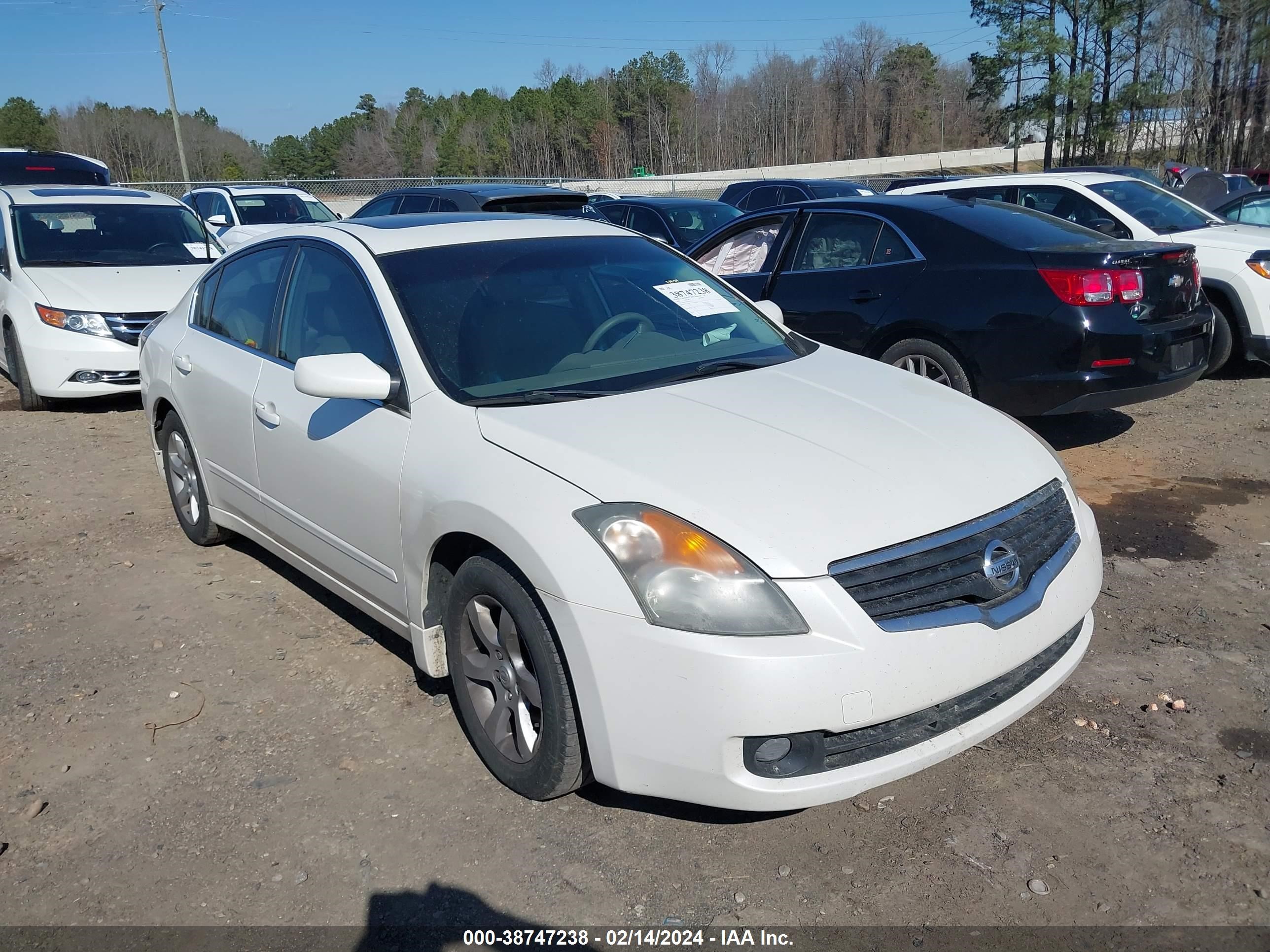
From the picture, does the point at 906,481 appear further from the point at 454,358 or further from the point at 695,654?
the point at 454,358

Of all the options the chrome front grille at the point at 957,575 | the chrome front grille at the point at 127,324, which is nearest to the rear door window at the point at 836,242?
the chrome front grille at the point at 957,575

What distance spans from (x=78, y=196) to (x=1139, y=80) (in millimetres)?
42348

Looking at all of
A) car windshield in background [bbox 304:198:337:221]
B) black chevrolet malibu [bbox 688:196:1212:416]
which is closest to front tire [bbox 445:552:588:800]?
black chevrolet malibu [bbox 688:196:1212:416]

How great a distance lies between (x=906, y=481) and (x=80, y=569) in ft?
13.6

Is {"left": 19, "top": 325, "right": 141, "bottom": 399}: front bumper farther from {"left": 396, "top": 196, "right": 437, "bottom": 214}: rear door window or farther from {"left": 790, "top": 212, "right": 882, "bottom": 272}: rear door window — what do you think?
{"left": 790, "top": 212, "right": 882, "bottom": 272}: rear door window

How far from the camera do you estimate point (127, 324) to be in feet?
26.0

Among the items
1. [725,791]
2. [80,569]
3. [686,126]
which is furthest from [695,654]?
[686,126]

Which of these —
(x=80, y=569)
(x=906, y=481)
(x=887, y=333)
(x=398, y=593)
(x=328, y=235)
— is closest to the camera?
(x=906, y=481)

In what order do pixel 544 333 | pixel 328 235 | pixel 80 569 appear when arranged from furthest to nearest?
pixel 80 569
pixel 328 235
pixel 544 333

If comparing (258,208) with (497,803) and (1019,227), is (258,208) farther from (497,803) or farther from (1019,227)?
(497,803)

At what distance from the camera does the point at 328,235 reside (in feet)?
13.1

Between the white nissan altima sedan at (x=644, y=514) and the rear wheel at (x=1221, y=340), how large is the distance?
5294 millimetres

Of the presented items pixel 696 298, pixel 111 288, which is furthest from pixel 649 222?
pixel 696 298

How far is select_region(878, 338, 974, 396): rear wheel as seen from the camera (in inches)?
232
